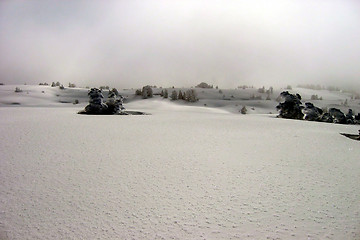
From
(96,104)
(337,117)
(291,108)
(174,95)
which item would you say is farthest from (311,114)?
(174,95)

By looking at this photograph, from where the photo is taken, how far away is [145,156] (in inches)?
132

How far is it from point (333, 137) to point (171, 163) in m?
3.94

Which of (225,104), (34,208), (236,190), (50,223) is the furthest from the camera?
(225,104)

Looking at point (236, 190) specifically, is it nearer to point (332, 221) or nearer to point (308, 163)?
point (332, 221)

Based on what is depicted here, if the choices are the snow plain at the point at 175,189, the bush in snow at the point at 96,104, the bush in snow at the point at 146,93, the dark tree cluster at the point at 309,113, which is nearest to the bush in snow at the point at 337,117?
the dark tree cluster at the point at 309,113

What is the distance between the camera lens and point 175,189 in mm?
2334

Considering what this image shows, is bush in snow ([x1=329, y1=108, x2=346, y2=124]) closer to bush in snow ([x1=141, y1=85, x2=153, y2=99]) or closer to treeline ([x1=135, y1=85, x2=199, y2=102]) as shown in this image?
treeline ([x1=135, y1=85, x2=199, y2=102])

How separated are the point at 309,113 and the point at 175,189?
10061 mm

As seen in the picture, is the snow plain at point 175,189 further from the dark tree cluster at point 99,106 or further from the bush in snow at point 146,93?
the bush in snow at point 146,93

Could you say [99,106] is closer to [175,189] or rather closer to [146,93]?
[175,189]

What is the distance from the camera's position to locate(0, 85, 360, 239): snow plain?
1.73 meters

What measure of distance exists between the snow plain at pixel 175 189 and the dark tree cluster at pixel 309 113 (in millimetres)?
6885

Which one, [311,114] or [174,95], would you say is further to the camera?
[174,95]

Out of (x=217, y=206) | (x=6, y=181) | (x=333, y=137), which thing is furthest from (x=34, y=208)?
(x=333, y=137)
